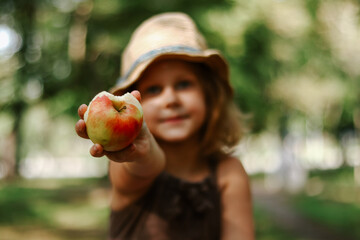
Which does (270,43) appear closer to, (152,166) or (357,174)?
(152,166)

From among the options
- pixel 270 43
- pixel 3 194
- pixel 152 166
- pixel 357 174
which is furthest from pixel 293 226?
pixel 357 174

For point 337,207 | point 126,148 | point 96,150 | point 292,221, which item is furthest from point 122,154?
point 337,207

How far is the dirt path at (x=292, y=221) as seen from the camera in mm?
8781

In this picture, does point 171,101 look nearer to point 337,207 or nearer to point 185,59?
point 185,59

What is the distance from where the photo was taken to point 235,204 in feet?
7.50

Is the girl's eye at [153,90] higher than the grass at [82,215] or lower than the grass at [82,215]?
higher

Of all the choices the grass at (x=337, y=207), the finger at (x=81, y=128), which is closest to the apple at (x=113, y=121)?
the finger at (x=81, y=128)

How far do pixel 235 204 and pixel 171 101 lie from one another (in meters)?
0.61

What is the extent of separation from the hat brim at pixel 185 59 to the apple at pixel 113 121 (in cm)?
57

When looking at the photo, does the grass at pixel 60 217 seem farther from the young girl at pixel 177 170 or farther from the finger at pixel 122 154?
the finger at pixel 122 154

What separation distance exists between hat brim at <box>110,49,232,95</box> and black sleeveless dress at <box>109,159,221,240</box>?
48cm

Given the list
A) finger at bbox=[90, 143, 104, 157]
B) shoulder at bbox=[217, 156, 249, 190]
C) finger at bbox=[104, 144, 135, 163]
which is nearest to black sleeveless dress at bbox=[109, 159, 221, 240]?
shoulder at bbox=[217, 156, 249, 190]

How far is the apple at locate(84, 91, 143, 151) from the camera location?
157 centimetres

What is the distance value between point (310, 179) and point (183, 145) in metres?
21.4
